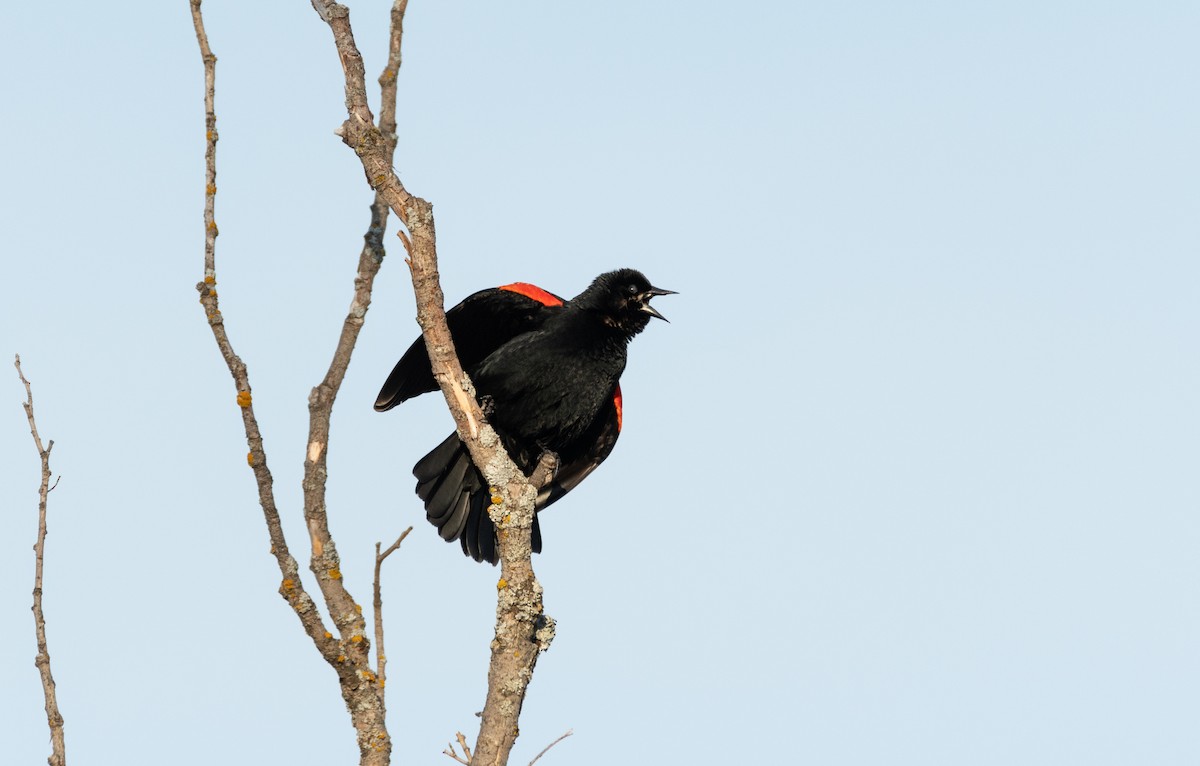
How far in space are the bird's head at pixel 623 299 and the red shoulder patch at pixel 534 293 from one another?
4.3 inches

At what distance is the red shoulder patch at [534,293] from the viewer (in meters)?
5.49

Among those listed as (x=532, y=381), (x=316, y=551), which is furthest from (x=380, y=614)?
(x=532, y=381)

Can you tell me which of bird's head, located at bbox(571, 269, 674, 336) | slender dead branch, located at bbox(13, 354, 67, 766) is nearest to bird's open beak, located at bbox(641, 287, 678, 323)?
bird's head, located at bbox(571, 269, 674, 336)

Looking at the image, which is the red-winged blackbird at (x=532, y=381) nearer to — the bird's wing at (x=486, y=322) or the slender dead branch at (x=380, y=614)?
the bird's wing at (x=486, y=322)

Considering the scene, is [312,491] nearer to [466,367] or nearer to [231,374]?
[231,374]

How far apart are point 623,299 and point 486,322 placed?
2.10 feet

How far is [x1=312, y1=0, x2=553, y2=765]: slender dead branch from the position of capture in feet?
11.4

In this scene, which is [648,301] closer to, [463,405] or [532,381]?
[532,381]

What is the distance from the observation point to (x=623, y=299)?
5.60m

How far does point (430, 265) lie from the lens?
3.56 meters

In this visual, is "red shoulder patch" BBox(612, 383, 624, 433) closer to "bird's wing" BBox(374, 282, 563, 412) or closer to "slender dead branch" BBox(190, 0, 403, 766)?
"bird's wing" BBox(374, 282, 563, 412)

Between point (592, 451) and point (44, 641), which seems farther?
point (592, 451)

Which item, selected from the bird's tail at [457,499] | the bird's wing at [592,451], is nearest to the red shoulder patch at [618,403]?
the bird's wing at [592,451]

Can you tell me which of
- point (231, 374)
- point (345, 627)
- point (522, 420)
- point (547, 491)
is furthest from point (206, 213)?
point (547, 491)
